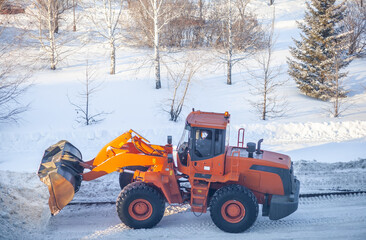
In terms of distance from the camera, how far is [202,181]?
324 inches

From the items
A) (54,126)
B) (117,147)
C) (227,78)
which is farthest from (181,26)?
(117,147)

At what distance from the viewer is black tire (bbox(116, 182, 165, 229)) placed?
7.86 metres

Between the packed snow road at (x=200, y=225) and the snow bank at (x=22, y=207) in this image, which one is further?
the packed snow road at (x=200, y=225)

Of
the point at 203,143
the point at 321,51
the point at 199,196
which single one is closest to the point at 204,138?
the point at 203,143

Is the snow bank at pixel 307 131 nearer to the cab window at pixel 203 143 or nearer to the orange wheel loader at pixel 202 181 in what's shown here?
the orange wheel loader at pixel 202 181

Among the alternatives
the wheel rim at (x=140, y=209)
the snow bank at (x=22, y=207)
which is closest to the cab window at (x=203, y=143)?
the wheel rim at (x=140, y=209)

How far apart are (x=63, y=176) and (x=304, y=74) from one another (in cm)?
1659

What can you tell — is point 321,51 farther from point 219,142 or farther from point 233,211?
point 233,211

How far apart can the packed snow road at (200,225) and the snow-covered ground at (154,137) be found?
0.07 ft

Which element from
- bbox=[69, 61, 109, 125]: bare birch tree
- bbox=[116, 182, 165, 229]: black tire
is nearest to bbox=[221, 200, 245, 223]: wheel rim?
bbox=[116, 182, 165, 229]: black tire

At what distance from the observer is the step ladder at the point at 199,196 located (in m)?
8.08

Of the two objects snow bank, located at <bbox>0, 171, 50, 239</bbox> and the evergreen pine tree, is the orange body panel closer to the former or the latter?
snow bank, located at <bbox>0, 171, 50, 239</bbox>

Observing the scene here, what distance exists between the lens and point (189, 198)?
8367 millimetres

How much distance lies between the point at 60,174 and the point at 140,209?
1.84 metres
